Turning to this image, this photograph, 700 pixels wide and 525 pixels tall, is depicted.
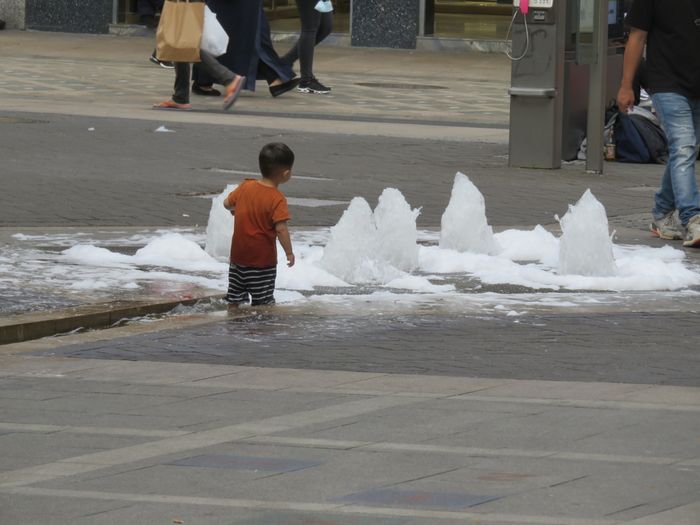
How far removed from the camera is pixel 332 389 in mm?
6566

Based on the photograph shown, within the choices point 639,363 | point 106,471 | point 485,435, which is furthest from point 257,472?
point 639,363

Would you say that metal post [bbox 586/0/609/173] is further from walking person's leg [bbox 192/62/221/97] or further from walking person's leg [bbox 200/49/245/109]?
walking person's leg [bbox 192/62/221/97]

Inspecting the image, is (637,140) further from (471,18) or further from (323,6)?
(471,18)

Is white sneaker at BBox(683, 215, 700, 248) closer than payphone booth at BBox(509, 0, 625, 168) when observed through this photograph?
Yes

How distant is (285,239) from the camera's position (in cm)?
858

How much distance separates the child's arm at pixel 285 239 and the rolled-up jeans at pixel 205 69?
35.0 ft

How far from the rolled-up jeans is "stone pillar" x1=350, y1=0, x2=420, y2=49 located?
1055 centimetres

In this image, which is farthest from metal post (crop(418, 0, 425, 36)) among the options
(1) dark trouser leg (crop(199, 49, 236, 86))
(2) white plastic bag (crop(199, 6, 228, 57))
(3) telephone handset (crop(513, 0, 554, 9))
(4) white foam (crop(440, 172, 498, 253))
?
(4) white foam (crop(440, 172, 498, 253))

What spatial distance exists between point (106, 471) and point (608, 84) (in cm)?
1215

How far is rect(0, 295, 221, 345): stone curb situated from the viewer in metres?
7.64

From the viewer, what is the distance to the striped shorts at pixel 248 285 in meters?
8.52

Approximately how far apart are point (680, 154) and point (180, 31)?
29.4ft

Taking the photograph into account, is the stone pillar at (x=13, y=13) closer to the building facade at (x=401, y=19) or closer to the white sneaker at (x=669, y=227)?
the building facade at (x=401, y=19)

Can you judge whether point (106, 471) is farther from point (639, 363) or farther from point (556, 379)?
point (639, 363)
